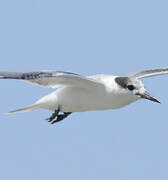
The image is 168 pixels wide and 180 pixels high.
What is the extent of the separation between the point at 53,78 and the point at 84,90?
110 centimetres

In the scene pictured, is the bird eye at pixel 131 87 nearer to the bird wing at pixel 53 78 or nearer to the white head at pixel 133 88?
the white head at pixel 133 88

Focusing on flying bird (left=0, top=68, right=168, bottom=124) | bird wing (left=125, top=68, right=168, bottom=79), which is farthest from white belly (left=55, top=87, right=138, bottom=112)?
bird wing (left=125, top=68, right=168, bottom=79)

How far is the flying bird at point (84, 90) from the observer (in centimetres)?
1727

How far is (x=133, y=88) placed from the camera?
1780cm

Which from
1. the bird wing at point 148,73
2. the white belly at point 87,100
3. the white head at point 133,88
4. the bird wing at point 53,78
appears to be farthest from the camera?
the bird wing at point 148,73

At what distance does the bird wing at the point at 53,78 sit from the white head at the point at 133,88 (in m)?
0.54

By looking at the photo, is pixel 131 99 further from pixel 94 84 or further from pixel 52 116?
pixel 52 116

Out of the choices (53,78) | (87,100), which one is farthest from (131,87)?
(53,78)

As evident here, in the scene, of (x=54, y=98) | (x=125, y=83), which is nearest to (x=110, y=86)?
(x=125, y=83)

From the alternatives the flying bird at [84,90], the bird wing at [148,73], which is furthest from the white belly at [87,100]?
the bird wing at [148,73]

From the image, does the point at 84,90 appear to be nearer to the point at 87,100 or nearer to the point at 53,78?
the point at 87,100

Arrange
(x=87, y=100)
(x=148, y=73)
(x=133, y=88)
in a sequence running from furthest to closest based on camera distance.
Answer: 1. (x=148, y=73)
2. (x=87, y=100)
3. (x=133, y=88)

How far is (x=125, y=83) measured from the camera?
17.9m

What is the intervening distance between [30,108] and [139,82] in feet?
10.7
